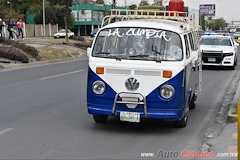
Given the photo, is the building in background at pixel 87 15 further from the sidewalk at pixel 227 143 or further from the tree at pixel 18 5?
the sidewalk at pixel 227 143

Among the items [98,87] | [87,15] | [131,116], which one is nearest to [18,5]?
[87,15]

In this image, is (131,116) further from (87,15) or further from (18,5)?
(87,15)

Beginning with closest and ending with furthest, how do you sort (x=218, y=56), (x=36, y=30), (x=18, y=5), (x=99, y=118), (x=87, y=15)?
(x=99, y=118) < (x=218, y=56) < (x=36, y=30) < (x=18, y=5) < (x=87, y=15)

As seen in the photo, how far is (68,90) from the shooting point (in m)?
14.1

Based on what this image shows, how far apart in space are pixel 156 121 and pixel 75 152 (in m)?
2.84

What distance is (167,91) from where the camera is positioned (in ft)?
26.5

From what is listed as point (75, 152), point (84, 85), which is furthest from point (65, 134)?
point (84, 85)

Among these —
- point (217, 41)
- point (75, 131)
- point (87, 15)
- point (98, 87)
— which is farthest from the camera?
point (87, 15)

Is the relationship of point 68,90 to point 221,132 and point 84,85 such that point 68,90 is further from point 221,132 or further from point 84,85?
point 221,132

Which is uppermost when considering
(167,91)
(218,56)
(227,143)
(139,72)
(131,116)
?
(139,72)

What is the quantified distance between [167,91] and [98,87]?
128 cm

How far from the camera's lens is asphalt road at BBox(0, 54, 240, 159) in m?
7.09

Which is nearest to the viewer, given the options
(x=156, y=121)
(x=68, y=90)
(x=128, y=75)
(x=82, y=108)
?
(x=128, y=75)

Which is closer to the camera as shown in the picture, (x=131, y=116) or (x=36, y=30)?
(x=131, y=116)
